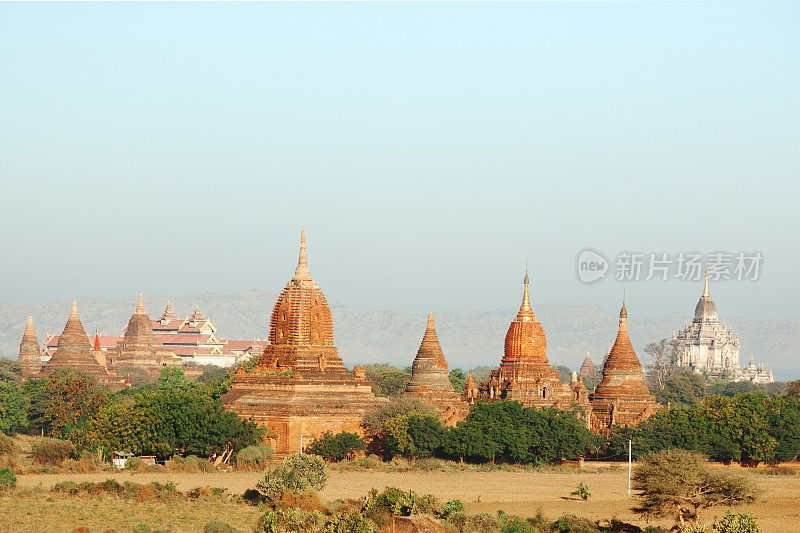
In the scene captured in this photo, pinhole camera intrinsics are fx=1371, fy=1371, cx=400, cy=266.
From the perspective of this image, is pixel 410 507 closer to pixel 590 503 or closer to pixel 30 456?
pixel 590 503

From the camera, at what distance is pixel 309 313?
250ft

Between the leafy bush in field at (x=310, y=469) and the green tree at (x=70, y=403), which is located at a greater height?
the green tree at (x=70, y=403)

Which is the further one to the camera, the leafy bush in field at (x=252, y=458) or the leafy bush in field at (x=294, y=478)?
the leafy bush in field at (x=252, y=458)

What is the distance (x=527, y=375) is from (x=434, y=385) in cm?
581

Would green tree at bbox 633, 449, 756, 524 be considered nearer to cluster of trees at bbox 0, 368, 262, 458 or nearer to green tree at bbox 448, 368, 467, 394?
cluster of trees at bbox 0, 368, 262, 458

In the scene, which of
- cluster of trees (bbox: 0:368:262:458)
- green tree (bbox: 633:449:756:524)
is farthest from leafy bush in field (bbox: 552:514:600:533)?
cluster of trees (bbox: 0:368:262:458)

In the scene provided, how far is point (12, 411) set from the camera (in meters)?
81.8

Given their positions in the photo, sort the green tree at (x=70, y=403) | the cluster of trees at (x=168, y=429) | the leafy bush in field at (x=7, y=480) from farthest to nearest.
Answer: the green tree at (x=70, y=403)
the cluster of trees at (x=168, y=429)
the leafy bush in field at (x=7, y=480)

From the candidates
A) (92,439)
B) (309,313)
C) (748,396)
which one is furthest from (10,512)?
(748,396)

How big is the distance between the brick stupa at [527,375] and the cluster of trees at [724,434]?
8.07m

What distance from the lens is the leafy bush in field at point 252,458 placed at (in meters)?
62.6

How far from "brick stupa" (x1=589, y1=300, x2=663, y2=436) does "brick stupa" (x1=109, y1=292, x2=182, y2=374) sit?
66.9m

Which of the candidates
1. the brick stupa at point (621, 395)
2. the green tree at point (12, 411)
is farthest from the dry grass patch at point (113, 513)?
the brick stupa at point (621, 395)

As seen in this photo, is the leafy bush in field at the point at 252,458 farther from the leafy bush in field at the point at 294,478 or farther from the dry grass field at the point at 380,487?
the leafy bush in field at the point at 294,478
